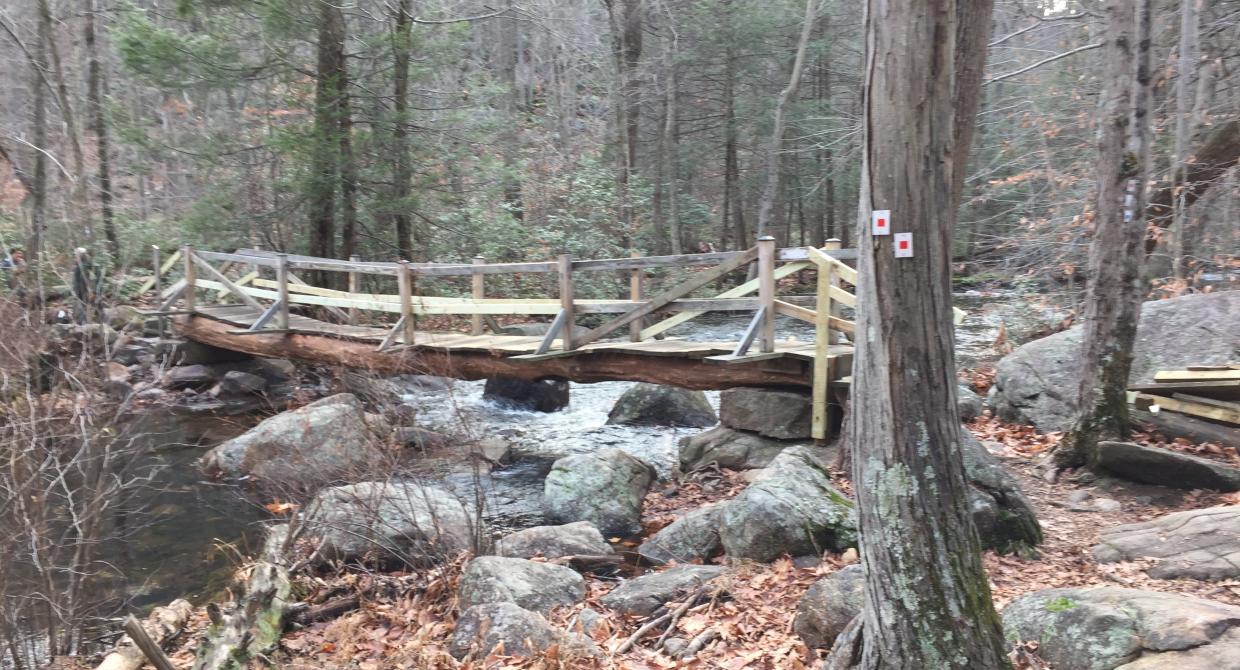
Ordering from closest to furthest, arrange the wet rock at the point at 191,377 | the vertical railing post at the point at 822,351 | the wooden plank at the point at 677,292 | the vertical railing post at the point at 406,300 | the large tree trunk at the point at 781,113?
the vertical railing post at the point at 822,351 < the wooden plank at the point at 677,292 < the vertical railing post at the point at 406,300 < the wet rock at the point at 191,377 < the large tree trunk at the point at 781,113

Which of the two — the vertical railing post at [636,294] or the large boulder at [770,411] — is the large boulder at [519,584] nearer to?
the large boulder at [770,411]

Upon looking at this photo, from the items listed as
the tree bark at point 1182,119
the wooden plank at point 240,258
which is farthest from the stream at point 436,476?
the wooden plank at point 240,258

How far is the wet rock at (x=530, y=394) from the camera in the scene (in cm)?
1277

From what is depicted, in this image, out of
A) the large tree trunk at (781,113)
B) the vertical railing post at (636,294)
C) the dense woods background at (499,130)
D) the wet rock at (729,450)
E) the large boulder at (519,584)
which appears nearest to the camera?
the large boulder at (519,584)

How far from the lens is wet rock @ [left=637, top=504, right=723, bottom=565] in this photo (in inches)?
261

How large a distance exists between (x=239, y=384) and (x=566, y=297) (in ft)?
25.0

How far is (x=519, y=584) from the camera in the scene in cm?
545

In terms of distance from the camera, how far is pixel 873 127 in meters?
3.07

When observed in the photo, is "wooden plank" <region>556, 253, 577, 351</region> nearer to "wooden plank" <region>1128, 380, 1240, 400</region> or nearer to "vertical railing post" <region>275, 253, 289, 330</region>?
"vertical railing post" <region>275, 253, 289, 330</region>

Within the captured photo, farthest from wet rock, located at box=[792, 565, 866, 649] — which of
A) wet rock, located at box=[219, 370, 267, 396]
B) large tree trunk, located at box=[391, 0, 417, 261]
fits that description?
large tree trunk, located at box=[391, 0, 417, 261]

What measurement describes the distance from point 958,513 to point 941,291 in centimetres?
88

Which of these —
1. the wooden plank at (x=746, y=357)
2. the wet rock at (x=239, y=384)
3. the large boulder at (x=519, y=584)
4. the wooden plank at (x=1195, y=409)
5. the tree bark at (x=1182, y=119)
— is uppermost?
the tree bark at (x=1182, y=119)

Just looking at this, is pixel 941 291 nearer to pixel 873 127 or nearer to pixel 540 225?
pixel 873 127

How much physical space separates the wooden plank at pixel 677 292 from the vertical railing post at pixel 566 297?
22cm
